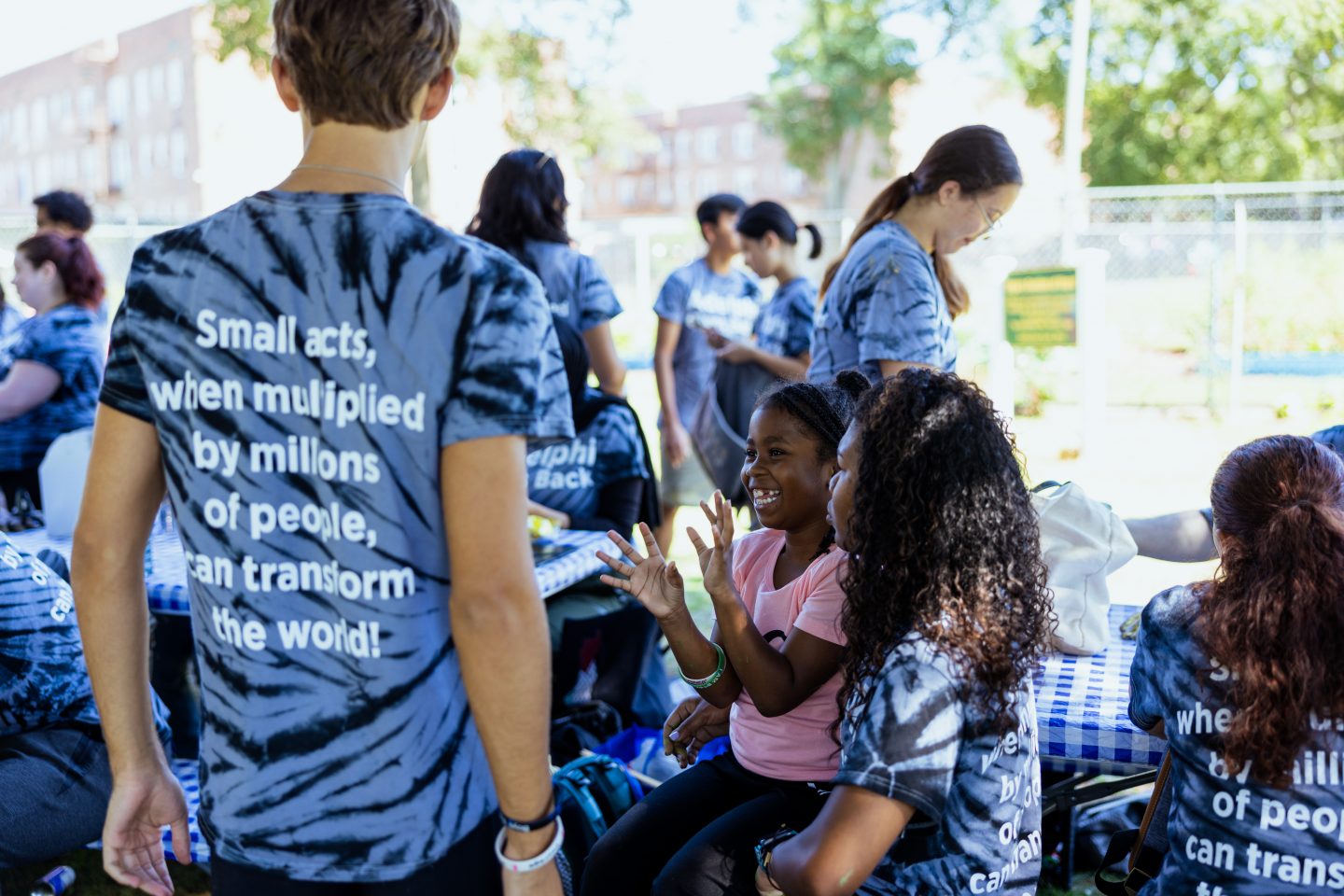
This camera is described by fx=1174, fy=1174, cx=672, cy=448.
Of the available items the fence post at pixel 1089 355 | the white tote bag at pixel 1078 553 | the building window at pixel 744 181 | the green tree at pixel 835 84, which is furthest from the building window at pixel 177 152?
the white tote bag at pixel 1078 553

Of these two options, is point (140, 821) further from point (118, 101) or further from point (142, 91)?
point (118, 101)

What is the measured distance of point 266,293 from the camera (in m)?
1.29

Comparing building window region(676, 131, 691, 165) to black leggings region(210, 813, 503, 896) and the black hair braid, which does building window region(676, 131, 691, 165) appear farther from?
black leggings region(210, 813, 503, 896)

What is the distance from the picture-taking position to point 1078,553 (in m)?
2.55

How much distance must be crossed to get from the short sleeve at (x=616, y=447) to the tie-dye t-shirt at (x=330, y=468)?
2384 millimetres

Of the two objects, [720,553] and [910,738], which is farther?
[720,553]

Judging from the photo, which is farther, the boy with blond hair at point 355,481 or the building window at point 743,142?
the building window at point 743,142

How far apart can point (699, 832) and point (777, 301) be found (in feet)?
10.6

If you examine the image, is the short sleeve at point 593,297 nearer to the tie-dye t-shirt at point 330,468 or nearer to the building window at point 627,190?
the tie-dye t-shirt at point 330,468

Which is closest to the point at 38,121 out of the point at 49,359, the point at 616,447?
the point at 49,359

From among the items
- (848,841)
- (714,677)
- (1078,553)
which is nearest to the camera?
(848,841)

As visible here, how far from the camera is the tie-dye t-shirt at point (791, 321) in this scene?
16.3 ft

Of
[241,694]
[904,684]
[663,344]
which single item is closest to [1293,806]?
[904,684]

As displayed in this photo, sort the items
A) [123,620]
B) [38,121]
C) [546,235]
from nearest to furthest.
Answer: [123,620], [546,235], [38,121]
